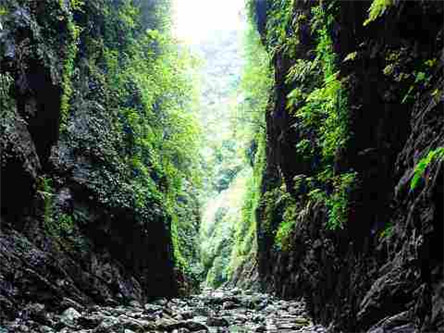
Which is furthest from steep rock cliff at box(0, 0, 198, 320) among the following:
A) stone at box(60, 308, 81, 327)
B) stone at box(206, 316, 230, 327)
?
stone at box(206, 316, 230, 327)

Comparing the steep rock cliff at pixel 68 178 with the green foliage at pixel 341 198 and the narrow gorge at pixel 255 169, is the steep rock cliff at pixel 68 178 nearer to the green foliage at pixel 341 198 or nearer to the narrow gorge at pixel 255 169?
the narrow gorge at pixel 255 169

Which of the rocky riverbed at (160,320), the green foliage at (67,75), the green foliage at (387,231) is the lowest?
the rocky riverbed at (160,320)

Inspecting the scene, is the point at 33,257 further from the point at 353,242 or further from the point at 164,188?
the point at 164,188

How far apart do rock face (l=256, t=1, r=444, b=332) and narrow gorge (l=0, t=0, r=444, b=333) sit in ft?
0.07

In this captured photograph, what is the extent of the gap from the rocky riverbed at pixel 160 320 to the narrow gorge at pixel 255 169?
0.05m

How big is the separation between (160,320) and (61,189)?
377 cm

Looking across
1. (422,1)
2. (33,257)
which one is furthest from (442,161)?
(33,257)

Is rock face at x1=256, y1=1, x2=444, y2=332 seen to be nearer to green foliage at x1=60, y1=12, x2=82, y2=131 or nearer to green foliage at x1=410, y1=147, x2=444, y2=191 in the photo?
green foliage at x1=410, y1=147, x2=444, y2=191

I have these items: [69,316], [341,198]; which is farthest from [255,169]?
[341,198]

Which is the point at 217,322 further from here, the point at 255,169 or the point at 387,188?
the point at 255,169

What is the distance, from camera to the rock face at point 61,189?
24.7 ft

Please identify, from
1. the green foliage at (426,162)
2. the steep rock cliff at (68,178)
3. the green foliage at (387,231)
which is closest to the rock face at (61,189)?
the steep rock cliff at (68,178)

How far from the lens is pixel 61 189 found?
10180 mm

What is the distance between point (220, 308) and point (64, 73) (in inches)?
253
